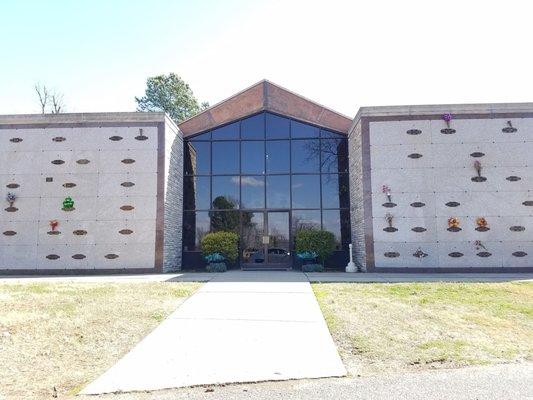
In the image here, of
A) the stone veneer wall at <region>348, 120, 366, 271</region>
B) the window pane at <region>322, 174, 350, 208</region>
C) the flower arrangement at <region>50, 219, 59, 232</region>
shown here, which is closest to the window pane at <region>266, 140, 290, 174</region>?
the window pane at <region>322, 174, 350, 208</region>

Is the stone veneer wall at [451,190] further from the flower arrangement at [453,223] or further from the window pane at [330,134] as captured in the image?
the window pane at [330,134]

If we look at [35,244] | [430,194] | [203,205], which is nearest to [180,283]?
[203,205]

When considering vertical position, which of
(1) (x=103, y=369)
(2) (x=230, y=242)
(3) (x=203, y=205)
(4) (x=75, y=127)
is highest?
(4) (x=75, y=127)

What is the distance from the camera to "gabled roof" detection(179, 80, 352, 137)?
16219 millimetres

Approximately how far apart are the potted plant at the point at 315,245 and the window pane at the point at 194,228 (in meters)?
4.15

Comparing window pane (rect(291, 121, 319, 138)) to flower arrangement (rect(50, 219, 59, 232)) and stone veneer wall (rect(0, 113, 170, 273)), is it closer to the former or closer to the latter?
stone veneer wall (rect(0, 113, 170, 273))

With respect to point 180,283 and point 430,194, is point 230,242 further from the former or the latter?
point 430,194

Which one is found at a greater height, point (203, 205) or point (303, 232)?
point (203, 205)

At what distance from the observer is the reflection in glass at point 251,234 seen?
15953mm

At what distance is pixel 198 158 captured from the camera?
1664 cm

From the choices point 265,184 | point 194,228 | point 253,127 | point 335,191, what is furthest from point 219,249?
point 253,127

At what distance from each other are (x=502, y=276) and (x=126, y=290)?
1158 centimetres

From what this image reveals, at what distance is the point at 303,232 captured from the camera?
598 inches

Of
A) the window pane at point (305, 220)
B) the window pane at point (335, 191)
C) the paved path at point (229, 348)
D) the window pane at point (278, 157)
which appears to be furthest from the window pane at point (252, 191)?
the paved path at point (229, 348)
